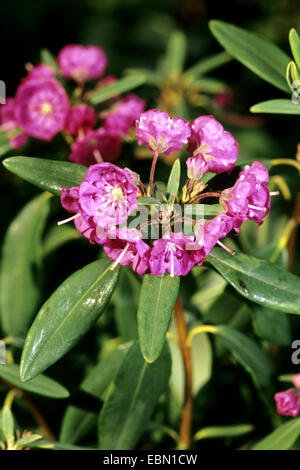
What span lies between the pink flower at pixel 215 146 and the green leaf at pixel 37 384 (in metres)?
0.59

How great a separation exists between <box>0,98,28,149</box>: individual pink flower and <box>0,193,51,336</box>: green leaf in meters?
0.18

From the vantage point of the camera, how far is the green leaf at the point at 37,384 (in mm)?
1261

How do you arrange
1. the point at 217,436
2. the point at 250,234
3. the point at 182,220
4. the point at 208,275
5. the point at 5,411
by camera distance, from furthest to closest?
the point at 250,234 → the point at 208,275 → the point at 217,436 → the point at 5,411 → the point at 182,220

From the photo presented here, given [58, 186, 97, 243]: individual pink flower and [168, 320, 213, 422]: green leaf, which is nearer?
[58, 186, 97, 243]: individual pink flower

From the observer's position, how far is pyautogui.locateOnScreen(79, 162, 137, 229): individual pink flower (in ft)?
3.38

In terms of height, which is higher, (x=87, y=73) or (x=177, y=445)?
(x=87, y=73)

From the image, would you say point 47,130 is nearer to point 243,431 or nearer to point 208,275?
point 208,275

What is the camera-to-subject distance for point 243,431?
1491 millimetres

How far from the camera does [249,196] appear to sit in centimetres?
108

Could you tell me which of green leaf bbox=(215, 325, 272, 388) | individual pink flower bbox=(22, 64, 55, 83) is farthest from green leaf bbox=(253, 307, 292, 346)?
individual pink flower bbox=(22, 64, 55, 83)

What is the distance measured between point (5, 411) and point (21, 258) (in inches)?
20.7

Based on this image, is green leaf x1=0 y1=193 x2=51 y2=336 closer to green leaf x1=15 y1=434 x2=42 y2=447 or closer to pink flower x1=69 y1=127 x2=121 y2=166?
pink flower x1=69 y1=127 x2=121 y2=166

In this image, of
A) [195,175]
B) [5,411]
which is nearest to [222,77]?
[195,175]

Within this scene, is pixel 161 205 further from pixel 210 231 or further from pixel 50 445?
pixel 50 445
